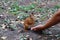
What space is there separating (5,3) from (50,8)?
1752 millimetres

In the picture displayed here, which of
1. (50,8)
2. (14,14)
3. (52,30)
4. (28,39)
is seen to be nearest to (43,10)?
(50,8)

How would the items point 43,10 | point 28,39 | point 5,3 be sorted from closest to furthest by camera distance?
point 28,39 → point 43,10 → point 5,3

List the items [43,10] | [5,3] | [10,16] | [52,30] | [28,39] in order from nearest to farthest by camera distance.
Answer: [28,39]
[52,30]
[10,16]
[43,10]
[5,3]

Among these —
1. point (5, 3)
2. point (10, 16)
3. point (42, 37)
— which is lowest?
point (42, 37)

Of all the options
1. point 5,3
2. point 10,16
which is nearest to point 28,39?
point 10,16

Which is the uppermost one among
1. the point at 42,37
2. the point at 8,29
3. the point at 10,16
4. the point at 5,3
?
the point at 5,3

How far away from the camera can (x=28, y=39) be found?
5387mm

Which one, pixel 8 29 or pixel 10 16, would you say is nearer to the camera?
pixel 8 29

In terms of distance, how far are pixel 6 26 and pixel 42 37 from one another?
1191 millimetres

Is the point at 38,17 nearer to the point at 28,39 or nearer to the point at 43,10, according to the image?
the point at 43,10

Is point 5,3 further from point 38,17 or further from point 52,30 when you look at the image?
point 52,30

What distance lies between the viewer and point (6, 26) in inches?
238

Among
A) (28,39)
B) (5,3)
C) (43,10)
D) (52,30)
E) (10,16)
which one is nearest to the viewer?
(28,39)

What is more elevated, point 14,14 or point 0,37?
point 14,14
